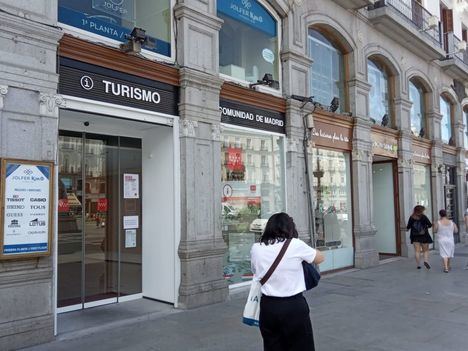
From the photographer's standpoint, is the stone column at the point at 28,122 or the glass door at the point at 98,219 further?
the glass door at the point at 98,219

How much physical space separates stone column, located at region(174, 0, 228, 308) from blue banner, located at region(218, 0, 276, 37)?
0.86m

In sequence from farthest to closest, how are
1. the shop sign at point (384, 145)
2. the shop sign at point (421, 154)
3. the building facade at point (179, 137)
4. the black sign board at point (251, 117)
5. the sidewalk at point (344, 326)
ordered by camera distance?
the shop sign at point (421, 154) → the shop sign at point (384, 145) → the black sign board at point (251, 117) → the building facade at point (179, 137) → the sidewalk at point (344, 326)

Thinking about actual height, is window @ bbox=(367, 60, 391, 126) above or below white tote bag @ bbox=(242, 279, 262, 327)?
above

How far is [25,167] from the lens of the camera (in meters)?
5.66

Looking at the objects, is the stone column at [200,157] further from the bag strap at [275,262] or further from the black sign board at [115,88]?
the bag strap at [275,262]

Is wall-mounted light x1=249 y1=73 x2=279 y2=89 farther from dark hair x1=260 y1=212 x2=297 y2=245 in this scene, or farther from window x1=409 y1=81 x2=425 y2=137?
window x1=409 y1=81 x2=425 y2=137

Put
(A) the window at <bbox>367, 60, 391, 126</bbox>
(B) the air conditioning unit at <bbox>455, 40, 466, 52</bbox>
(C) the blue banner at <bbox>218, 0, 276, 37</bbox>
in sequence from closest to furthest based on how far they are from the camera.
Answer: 1. (C) the blue banner at <bbox>218, 0, 276, 37</bbox>
2. (A) the window at <bbox>367, 60, 391, 126</bbox>
3. (B) the air conditioning unit at <bbox>455, 40, 466, 52</bbox>

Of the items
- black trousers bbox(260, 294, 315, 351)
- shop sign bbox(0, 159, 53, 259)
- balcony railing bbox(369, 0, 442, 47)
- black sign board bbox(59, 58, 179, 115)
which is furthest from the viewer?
balcony railing bbox(369, 0, 442, 47)

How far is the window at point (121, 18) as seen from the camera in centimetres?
672

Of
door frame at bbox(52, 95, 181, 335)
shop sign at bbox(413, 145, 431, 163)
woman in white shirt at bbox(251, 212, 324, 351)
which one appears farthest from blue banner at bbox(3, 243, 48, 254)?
shop sign at bbox(413, 145, 431, 163)

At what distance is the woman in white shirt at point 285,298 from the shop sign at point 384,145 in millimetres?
10266

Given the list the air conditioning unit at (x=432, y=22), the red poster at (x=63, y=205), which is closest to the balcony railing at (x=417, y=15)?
the air conditioning unit at (x=432, y=22)

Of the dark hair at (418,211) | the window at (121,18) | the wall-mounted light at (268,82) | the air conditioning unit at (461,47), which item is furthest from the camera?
the air conditioning unit at (461,47)

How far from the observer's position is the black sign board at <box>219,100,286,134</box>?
28.9 ft
